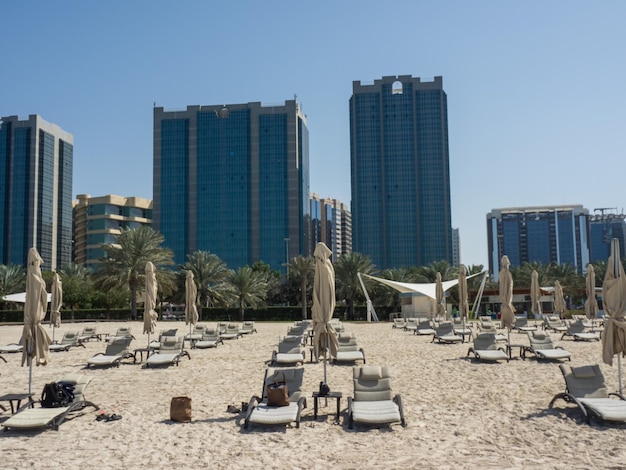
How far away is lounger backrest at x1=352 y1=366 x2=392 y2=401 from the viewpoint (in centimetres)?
923

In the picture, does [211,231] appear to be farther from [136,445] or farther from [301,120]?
[136,445]

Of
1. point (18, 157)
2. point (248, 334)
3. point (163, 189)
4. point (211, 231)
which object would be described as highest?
point (18, 157)

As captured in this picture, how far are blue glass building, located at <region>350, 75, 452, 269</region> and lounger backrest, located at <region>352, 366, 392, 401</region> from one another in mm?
103221

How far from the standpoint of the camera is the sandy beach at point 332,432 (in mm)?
7031

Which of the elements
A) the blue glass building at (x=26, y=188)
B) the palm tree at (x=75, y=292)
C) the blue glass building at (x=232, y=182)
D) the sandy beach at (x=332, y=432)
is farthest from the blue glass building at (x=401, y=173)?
the sandy beach at (x=332, y=432)

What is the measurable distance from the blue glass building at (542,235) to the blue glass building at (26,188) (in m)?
111

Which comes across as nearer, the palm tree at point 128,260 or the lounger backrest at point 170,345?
the lounger backrest at point 170,345

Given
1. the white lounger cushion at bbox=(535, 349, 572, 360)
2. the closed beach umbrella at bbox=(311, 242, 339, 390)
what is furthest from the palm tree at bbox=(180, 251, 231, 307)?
the closed beach umbrella at bbox=(311, 242, 339, 390)

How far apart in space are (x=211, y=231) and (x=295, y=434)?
327 ft

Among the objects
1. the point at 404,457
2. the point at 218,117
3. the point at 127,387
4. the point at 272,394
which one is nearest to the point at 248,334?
the point at 127,387

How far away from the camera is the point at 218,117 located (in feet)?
358

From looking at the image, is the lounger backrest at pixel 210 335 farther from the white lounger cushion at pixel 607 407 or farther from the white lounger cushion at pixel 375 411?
the white lounger cushion at pixel 607 407

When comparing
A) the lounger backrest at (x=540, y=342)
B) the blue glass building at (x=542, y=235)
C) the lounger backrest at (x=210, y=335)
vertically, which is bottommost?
the lounger backrest at (x=210, y=335)

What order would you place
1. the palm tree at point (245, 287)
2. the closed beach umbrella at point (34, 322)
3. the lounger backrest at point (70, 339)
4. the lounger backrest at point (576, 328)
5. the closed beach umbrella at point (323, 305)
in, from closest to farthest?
the closed beach umbrella at point (34, 322), the closed beach umbrella at point (323, 305), the lounger backrest at point (70, 339), the lounger backrest at point (576, 328), the palm tree at point (245, 287)
